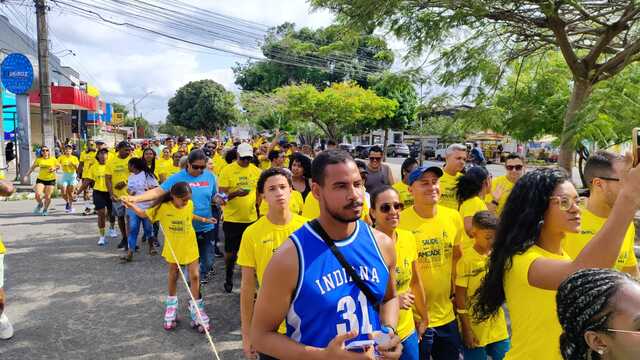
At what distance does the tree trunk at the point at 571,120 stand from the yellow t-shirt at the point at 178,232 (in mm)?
4935

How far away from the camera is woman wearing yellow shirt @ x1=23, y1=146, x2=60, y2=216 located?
11656mm

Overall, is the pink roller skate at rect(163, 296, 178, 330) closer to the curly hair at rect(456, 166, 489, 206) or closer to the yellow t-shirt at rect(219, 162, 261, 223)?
the yellow t-shirt at rect(219, 162, 261, 223)

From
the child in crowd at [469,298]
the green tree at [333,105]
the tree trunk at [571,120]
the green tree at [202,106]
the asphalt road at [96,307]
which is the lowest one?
the asphalt road at [96,307]

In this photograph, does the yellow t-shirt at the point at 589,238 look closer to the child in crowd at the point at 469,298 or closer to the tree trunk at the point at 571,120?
the child in crowd at the point at 469,298

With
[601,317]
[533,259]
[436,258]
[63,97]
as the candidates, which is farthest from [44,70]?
[601,317]

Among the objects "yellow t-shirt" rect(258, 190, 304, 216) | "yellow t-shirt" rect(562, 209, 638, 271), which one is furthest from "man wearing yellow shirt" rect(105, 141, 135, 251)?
"yellow t-shirt" rect(562, 209, 638, 271)

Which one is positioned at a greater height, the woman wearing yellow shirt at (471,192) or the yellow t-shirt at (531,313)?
the woman wearing yellow shirt at (471,192)

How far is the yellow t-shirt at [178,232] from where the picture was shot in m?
5.27

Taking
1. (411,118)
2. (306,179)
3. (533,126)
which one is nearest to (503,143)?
(411,118)

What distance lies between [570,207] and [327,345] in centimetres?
123

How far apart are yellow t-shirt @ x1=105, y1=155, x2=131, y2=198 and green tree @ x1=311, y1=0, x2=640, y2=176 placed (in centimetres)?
461

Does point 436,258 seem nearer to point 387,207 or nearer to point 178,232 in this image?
point 387,207

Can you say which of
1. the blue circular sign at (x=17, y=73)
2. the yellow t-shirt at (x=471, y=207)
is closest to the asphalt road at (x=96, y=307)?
the yellow t-shirt at (x=471, y=207)

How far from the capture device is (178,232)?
534 centimetres
